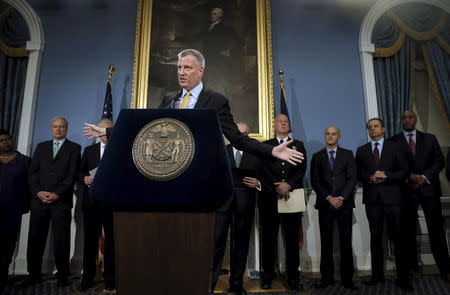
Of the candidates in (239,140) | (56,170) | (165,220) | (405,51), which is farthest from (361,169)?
(56,170)

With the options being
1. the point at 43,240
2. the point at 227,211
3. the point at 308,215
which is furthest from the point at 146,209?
the point at 308,215

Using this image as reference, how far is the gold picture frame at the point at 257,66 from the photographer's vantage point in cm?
461

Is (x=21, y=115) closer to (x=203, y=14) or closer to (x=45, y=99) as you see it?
→ (x=45, y=99)

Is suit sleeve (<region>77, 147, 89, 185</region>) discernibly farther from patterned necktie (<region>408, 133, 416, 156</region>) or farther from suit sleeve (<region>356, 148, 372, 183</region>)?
patterned necktie (<region>408, 133, 416, 156</region>)

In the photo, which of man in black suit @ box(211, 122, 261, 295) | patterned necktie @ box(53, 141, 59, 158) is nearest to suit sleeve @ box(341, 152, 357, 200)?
man in black suit @ box(211, 122, 261, 295)

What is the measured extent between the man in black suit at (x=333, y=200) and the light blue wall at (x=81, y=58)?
287 cm

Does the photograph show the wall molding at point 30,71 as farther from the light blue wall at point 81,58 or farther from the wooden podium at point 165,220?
the wooden podium at point 165,220

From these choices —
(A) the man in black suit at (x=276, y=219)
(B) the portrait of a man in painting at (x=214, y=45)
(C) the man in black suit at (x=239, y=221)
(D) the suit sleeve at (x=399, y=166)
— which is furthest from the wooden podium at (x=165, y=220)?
(B) the portrait of a man in painting at (x=214, y=45)

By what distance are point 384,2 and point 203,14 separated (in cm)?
276

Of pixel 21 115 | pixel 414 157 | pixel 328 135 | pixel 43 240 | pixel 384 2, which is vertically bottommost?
pixel 43 240

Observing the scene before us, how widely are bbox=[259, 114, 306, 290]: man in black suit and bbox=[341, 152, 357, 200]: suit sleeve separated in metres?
0.48

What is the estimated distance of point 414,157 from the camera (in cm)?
388

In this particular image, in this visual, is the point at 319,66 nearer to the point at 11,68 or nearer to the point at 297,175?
the point at 297,175

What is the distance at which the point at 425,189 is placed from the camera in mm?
3660
